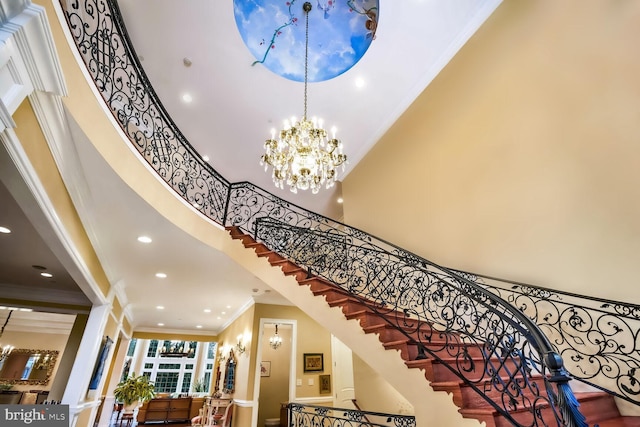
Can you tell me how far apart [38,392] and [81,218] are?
9563 millimetres

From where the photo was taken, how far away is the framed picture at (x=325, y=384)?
7566mm

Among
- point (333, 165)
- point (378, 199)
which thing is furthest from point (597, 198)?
Result: point (378, 199)

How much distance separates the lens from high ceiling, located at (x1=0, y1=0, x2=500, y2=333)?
4.09 m

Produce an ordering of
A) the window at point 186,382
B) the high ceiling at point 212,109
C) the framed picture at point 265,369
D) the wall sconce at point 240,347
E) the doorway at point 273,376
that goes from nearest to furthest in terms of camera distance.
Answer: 1. the high ceiling at point 212,109
2. the wall sconce at point 240,347
3. the doorway at point 273,376
4. the framed picture at point 265,369
5. the window at point 186,382

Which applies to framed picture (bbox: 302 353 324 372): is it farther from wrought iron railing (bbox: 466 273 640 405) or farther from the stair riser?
wrought iron railing (bbox: 466 273 640 405)

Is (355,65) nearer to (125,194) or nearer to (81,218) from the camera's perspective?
(125,194)

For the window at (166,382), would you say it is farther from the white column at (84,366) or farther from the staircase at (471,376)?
the staircase at (471,376)

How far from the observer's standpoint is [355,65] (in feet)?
18.8

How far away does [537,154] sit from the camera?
11.9 feet

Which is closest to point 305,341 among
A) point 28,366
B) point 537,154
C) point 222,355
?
point 222,355

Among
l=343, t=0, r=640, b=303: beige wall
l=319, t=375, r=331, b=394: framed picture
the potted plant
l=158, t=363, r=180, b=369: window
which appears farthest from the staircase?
l=158, t=363, r=180, b=369: window

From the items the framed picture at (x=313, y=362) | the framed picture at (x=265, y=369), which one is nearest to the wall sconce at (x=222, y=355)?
the framed picture at (x=265, y=369)

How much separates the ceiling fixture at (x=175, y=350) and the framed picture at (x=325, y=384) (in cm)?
1077

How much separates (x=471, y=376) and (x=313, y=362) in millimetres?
5727
